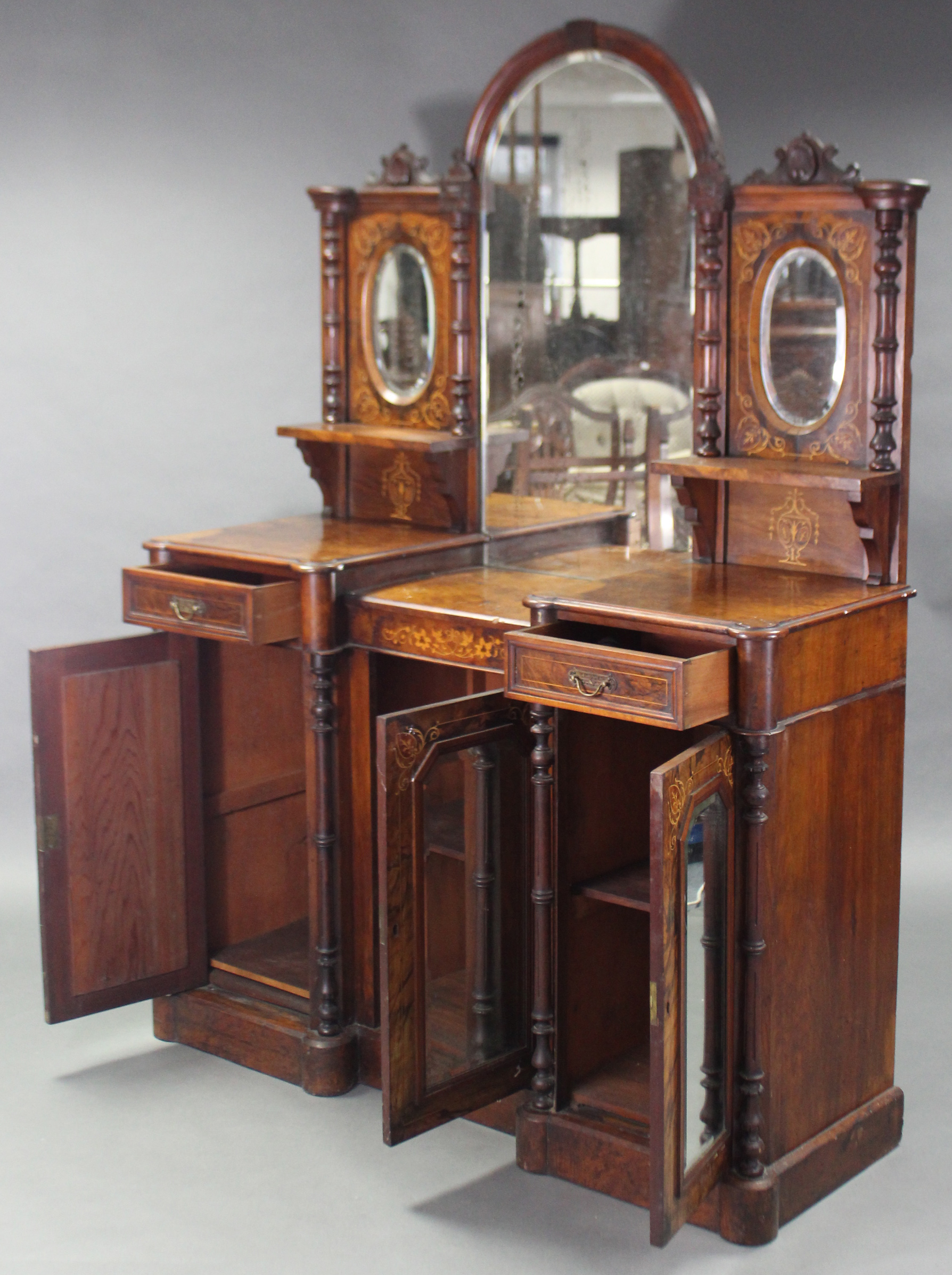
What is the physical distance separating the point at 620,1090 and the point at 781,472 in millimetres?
1333

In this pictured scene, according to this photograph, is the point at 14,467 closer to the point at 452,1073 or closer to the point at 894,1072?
the point at 452,1073

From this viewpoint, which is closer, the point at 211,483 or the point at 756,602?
the point at 756,602

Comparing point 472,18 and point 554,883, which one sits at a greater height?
point 472,18

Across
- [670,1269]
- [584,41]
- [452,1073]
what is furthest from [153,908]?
[584,41]

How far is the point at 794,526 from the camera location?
150 inches

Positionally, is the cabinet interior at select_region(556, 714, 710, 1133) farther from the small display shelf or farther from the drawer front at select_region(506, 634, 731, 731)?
the small display shelf

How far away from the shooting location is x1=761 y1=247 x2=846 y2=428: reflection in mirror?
146 inches

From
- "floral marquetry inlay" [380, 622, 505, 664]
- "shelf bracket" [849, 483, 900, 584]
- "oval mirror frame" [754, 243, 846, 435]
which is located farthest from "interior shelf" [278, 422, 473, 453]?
"shelf bracket" [849, 483, 900, 584]

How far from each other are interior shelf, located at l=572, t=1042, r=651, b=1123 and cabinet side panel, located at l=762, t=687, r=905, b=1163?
1.04ft

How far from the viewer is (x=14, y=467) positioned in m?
5.61

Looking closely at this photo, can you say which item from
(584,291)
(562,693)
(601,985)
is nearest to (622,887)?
(601,985)

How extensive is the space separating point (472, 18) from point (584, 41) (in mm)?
1395

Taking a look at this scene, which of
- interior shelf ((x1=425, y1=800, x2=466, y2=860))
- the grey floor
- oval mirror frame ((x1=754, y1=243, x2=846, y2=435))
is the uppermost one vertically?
oval mirror frame ((x1=754, y1=243, x2=846, y2=435))

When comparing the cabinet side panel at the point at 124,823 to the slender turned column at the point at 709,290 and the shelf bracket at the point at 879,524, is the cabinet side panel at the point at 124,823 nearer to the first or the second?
the slender turned column at the point at 709,290
